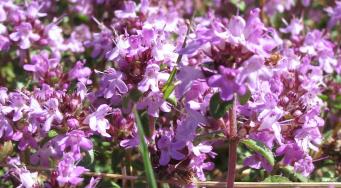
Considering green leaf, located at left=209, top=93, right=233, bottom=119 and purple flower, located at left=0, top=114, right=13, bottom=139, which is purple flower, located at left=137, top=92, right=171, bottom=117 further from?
purple flower, located at left=0, top=114, right=13, bottom=139

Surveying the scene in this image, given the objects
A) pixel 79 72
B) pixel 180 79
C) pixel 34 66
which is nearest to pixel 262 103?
pixel 180 79

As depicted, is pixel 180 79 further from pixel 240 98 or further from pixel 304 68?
pixel 304 68

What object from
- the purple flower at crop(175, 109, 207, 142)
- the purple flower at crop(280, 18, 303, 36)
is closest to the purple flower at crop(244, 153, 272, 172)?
the purple flower at crop(175, 109, 207, 142)

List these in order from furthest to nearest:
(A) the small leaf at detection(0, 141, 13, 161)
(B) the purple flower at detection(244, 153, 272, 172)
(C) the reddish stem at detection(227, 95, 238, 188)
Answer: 1. (A) the small leaf at detection(0, 141, 13, 161)
2. (B) the purple flower at detection(244, 153, 272, 172)
3. (C) the reddish stem at detection(227, 95, 238, 188)

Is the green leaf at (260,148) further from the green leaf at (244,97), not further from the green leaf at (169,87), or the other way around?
the green leaf at (169,87)

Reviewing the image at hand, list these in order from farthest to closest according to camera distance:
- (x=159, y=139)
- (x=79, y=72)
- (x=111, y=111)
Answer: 1. (x=79, y=72)
2. (x=111, y=111)
3. (x=159, y=139)

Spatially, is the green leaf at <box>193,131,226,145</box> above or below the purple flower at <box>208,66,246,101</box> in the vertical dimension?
below
